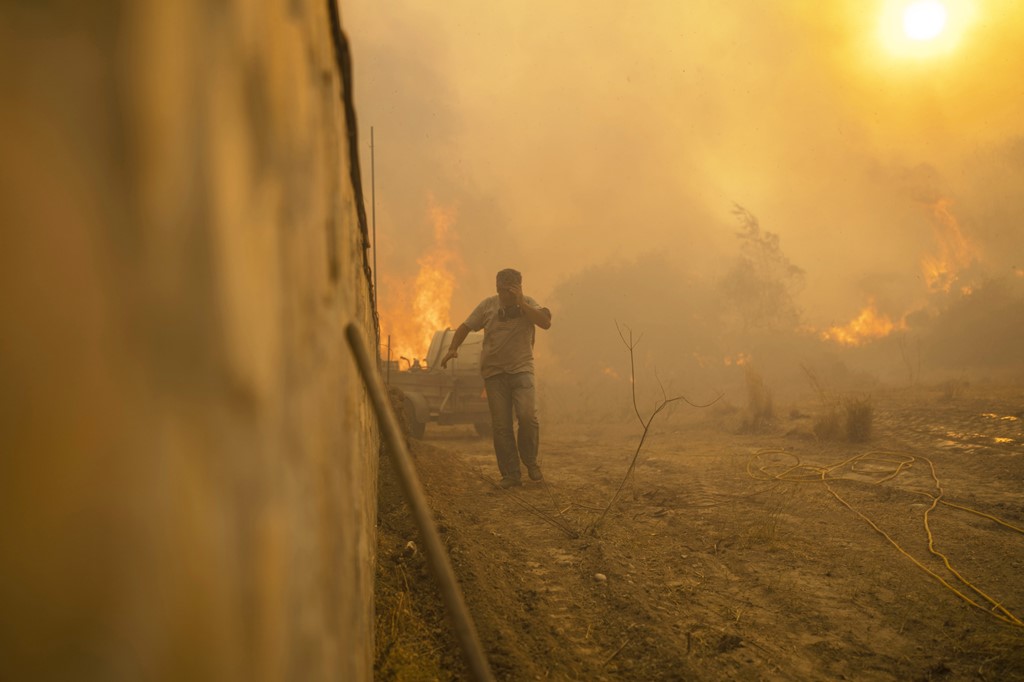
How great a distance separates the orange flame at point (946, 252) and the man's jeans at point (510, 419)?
97.7 ft

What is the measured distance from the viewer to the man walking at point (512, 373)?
206 inches

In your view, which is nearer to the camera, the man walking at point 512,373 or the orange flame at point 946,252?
the man walking at point 512,373

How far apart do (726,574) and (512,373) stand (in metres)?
2.86

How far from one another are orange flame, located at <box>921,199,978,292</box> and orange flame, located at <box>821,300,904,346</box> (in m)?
2.57

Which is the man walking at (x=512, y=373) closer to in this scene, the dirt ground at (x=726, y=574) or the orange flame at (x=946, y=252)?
the dirt ground at (x=726, y=574)

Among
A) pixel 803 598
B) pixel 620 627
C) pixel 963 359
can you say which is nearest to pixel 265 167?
pixel 620 627

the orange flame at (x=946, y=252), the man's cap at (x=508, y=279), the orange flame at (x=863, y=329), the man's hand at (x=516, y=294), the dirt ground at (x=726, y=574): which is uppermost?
the orange flame at (x=946, y=252)

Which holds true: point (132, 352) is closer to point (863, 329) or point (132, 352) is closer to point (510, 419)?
point (510, 419)

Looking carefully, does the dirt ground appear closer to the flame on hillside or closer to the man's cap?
the man's cap

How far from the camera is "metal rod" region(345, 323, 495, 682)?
1.04m

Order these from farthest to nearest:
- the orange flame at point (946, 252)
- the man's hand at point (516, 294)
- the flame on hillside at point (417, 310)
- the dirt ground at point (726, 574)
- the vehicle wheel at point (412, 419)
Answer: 1. the orange flame at point (946, 252)
2. the flame on hillside at point (417, 310)
3. the vehicle wheel at point (412, 419)
4. the man's hand at point (516, 294)
5. the dirt ground at point (726, 574)

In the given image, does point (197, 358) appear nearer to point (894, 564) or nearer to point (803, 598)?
point (803, 598)

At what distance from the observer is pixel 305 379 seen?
2.52ft

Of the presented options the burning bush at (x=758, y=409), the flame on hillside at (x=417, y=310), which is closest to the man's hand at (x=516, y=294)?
the burning bush at (x=758, y=409)
